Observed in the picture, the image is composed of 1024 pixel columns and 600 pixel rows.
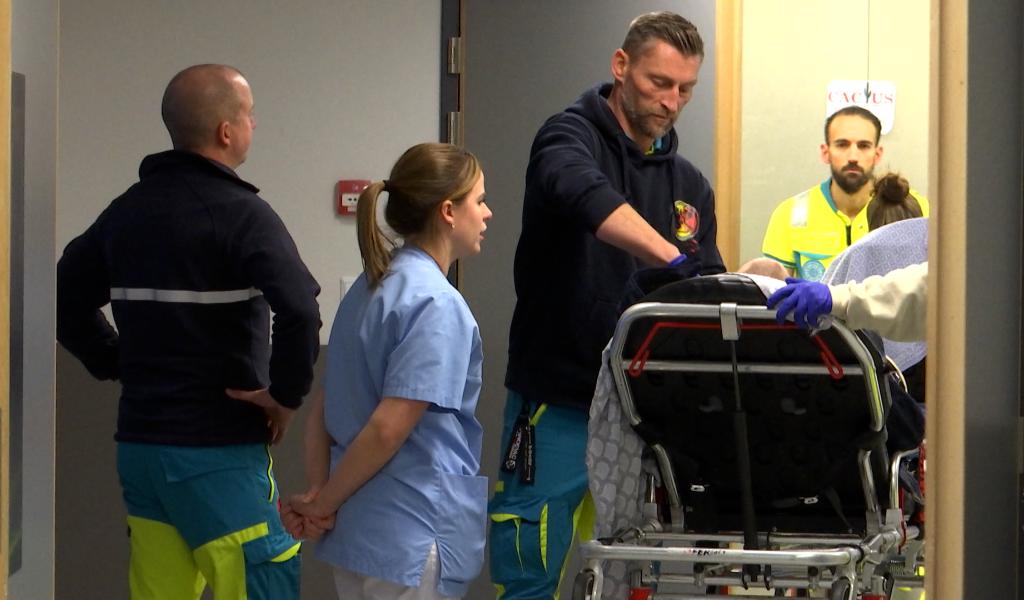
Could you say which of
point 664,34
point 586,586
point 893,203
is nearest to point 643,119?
point 664,34

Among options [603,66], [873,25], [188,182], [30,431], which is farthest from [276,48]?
[30,431]

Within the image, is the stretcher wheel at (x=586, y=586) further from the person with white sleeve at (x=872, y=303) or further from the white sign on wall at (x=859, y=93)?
the white sign on wall at (x=859, y=93)

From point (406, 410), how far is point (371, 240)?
36 centimetres

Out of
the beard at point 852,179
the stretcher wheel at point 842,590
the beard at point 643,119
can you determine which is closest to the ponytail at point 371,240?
the beard at point 643,119

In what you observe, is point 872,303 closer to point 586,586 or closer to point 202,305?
point 586,586

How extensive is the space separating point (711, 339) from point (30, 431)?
138 centimetres

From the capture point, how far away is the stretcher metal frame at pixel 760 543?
9.15 ft

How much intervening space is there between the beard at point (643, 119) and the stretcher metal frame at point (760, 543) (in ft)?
2.42

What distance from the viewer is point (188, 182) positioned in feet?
11.3

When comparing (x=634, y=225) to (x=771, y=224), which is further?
(x=771, y=224)

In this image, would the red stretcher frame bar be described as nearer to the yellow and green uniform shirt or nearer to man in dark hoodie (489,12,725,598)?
man in dark hoodie (489,12,725,598)

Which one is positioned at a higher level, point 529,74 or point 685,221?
point 529,74

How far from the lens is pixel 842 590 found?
110 inches

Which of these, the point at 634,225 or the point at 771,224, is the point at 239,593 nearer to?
the point at 634,225
